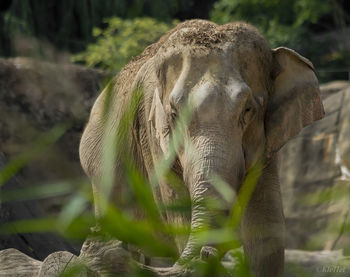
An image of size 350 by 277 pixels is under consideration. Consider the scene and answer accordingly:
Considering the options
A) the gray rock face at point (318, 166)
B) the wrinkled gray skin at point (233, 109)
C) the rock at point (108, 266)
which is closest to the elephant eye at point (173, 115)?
the wrinkled gray skin at point (233, 109)

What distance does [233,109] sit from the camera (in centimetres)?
579

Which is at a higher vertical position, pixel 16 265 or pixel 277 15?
pixel 16 265

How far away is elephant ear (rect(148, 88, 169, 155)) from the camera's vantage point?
601 cm

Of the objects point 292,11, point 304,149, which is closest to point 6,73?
point 304,149

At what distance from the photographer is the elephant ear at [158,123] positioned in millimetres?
6008

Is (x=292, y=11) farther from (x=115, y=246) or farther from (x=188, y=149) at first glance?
(x=115, y=246)

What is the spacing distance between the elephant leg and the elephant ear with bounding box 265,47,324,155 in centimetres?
22

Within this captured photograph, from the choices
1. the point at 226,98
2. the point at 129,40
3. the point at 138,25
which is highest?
the point at 226,98

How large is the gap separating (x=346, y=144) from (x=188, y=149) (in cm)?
556

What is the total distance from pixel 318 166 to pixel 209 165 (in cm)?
579

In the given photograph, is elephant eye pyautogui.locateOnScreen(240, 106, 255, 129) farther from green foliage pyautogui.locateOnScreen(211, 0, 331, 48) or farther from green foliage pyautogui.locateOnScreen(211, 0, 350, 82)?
green foliage pyautogui.locateOnScreen(211, 0, 350, 82)

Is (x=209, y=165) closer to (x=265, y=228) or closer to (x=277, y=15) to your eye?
(x=265, y=228)

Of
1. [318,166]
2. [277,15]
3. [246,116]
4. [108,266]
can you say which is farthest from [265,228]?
[277,15]

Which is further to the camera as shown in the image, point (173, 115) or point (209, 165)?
point (173, 115)
